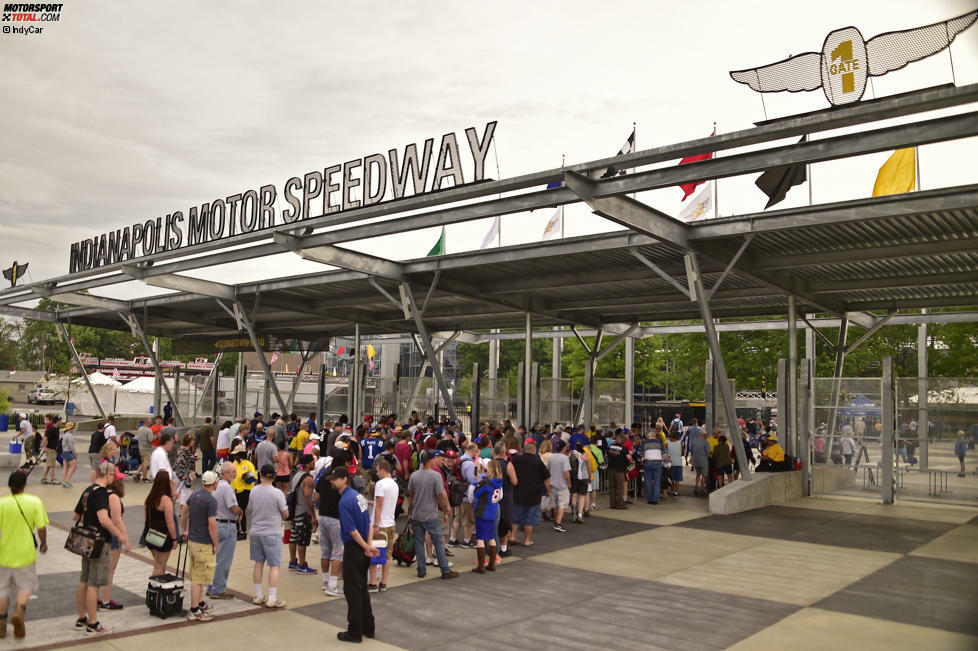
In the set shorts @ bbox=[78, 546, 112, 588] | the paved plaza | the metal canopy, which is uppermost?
the metal canopy

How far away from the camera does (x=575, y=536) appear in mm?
12828

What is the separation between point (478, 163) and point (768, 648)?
30.1ft

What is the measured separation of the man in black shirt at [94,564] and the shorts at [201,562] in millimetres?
699

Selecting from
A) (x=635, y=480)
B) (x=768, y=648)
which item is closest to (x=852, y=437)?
(x=635, y=480)

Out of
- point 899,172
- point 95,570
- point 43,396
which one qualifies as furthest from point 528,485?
point 43,396

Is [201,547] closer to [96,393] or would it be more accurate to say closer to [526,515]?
[526,515]

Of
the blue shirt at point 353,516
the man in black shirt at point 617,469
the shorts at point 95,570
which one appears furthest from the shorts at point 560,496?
the shorts at point 95,570

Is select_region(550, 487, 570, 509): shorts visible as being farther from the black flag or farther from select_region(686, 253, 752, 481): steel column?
the black flag

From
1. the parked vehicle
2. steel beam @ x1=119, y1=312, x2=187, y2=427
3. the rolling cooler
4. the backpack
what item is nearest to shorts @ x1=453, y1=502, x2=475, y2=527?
the backpack

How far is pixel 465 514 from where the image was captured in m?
11.8

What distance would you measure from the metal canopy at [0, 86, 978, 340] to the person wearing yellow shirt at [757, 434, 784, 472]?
385 centimetres

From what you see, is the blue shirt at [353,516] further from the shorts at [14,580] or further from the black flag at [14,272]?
the black flag at [14,272]

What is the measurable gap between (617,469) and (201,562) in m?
10.1

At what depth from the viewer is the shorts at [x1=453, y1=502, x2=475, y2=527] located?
11.6 meters
